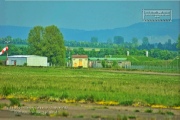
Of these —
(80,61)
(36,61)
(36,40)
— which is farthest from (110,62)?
(36,40)

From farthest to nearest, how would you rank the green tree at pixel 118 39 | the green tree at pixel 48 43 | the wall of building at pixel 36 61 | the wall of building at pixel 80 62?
the green tree at pixel 118 39 → the wall of building at pixel 80 62 → the wall of building at pixel 36 61 → the green tree at pixel 48 43

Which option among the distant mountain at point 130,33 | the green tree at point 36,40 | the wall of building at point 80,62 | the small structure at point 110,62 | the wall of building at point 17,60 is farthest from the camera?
the small structure at point 110,62

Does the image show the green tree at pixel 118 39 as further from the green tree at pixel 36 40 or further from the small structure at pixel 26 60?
the green tree at pixel 36 40

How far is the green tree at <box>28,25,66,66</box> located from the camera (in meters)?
47.1

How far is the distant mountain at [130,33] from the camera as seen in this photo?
56319 mm

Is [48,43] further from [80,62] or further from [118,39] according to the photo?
[118,39]

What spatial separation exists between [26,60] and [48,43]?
4.70 meters

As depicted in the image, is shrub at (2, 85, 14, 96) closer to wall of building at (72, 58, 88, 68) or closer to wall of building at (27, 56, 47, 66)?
wall of building at (27, 56, 47, 66)

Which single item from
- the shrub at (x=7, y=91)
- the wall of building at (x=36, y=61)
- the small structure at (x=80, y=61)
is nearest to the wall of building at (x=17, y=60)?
the wall of building at (x=36, y=61)

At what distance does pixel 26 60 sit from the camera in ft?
166

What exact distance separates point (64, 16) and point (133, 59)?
10.6m

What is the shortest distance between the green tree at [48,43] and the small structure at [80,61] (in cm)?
624

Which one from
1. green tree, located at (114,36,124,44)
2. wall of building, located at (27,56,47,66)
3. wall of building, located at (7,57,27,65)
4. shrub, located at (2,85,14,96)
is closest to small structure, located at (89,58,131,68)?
wall of building, located at (27,56,47,66)

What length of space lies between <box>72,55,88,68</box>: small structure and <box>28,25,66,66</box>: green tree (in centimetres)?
624
